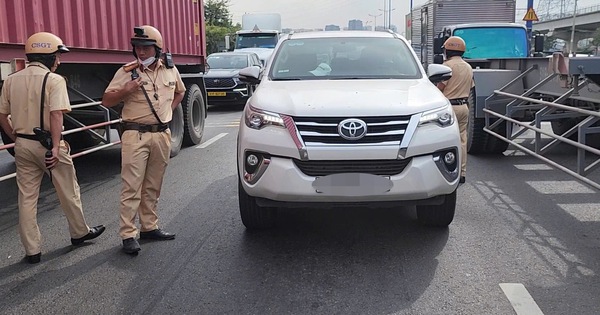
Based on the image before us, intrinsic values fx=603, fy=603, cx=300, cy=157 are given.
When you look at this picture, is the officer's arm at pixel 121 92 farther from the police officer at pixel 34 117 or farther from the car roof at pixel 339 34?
the car roof at pixel 339 34

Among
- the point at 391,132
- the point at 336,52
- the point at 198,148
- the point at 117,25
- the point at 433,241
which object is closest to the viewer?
the point at 391,132

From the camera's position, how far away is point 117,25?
7.75m

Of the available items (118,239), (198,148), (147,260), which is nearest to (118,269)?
(147,260)

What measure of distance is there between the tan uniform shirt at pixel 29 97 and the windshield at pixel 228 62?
13932mm

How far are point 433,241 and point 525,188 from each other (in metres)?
2.46

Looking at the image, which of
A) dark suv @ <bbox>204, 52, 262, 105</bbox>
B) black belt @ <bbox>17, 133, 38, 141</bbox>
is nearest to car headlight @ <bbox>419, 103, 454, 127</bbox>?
black belt @ <bbox>17, 133, 38, 141</bbox>

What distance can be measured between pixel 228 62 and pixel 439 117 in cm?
1473

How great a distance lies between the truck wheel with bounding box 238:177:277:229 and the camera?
16.5 ft

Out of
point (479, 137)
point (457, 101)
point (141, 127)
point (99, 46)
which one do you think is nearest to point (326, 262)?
point (141, 127)

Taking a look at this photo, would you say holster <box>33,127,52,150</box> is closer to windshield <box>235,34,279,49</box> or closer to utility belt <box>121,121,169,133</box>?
utility belt <box>121,121,169,133</box>

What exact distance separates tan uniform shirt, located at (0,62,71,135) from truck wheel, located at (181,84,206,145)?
18.3ft

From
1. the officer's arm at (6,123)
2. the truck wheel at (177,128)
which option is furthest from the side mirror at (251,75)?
the truck wheel at (177,128)

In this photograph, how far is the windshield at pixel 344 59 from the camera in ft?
18.7

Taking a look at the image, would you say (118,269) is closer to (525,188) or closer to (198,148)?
(525,188)
